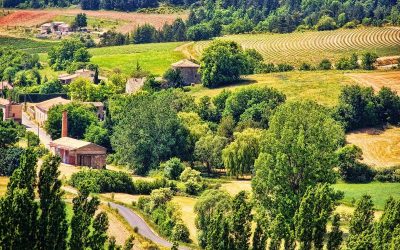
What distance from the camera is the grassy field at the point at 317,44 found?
13088 cm

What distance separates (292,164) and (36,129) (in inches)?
1763

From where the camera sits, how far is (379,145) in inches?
3720

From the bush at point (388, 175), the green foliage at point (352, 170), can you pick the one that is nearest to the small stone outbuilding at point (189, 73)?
the green foliage at point (352, 170)

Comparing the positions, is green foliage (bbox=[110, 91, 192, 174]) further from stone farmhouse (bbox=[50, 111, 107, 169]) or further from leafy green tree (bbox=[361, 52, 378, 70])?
leafy green tree (bbox=[361, 52, 378, 70])

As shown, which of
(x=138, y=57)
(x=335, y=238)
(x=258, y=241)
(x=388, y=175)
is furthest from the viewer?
(x=138, y=57)

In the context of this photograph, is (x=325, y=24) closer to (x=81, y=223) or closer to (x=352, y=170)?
(x=352, y=170)

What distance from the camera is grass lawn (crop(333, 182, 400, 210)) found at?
77.8 m

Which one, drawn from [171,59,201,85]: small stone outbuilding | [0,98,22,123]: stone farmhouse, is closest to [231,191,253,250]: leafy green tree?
[0,98,22,123]: stone farmhouse

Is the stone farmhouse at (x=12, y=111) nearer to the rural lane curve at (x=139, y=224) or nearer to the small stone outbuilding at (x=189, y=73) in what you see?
the small stone outbuilding at (x=189, y=73)

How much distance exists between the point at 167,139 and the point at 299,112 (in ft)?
79.1

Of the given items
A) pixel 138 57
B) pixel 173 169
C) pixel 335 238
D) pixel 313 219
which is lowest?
pixel 138 57

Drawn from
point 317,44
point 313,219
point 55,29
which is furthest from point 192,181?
point 55,29

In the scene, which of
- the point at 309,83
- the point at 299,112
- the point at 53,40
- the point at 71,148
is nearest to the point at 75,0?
the point at 53,40

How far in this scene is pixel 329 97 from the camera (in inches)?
→ 4158
